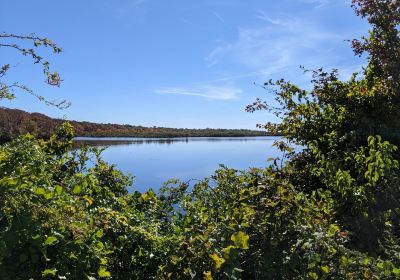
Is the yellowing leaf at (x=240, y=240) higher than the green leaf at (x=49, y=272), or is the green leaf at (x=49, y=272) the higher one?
the yellowing leaf at (x=240, y=240)

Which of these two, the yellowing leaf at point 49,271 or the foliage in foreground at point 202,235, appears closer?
the yellowing leaf at point 49,271

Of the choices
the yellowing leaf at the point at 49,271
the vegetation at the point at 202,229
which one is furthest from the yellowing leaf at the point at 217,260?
the yellowing leaf at the point at 49,271

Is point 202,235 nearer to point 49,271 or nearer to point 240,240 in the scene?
point 240,240

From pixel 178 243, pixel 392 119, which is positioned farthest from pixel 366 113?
pixel 178 243

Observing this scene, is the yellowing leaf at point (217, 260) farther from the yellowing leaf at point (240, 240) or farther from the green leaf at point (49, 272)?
the green leaf at point (49, 272)

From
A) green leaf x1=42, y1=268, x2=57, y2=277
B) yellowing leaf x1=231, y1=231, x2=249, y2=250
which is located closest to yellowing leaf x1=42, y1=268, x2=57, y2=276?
green leaf x1=42, y1=268, x2=57, y2=277

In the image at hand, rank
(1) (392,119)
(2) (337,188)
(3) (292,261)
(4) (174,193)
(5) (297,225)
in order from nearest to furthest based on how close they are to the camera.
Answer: (3) (292,261), (5) (297,225), (2) (337,188), (4) (174,193), (1) (392,119)

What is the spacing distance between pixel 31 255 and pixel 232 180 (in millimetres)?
2729

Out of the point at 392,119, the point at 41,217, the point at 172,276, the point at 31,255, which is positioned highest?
the point at 392,119

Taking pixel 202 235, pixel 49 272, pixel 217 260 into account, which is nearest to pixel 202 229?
pixel 202 235

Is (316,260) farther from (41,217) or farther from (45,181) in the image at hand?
(45,181)

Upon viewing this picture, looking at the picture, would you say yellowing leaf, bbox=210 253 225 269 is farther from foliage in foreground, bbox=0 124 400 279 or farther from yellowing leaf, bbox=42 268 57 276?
yellowing leaf, bbox=42 268 57 276

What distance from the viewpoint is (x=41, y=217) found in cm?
237

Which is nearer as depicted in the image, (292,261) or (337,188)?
(292,261)
